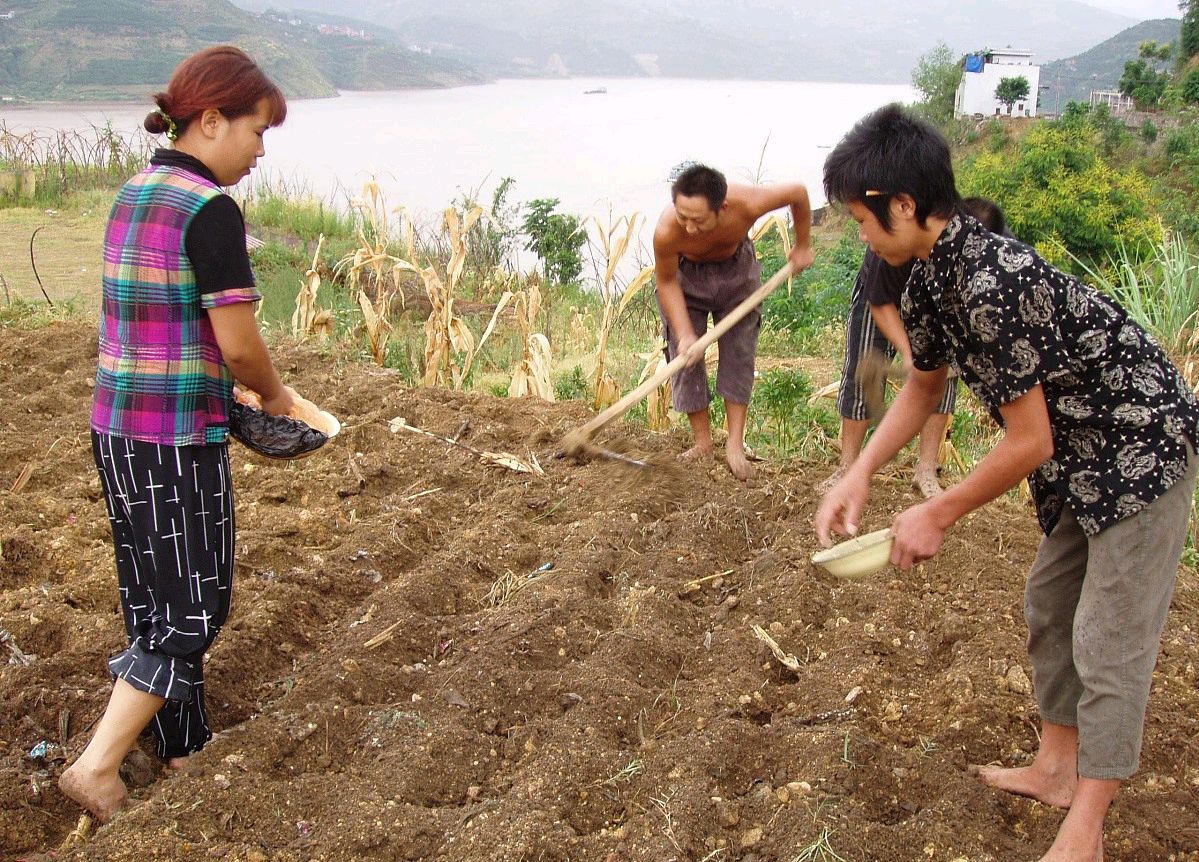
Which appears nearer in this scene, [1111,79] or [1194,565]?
[1194,565]

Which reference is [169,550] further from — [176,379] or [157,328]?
[157,328]

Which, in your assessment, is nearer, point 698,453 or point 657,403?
point 698,453

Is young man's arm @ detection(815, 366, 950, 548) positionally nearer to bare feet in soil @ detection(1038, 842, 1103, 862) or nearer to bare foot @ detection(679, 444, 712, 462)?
bare feet in soil @ detection(1038, 842, 1103, 862)

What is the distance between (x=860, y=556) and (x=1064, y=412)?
0.49 m

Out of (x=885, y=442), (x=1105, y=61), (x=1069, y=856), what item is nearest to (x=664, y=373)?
(x=885, y=442)

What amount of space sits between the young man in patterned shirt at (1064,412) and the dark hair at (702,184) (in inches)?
72.5

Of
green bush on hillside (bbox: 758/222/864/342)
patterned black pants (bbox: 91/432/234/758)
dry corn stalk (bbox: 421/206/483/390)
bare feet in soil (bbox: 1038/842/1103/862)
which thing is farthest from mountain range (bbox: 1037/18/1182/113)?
patterned black pants (bbox: 91/432/234/758)

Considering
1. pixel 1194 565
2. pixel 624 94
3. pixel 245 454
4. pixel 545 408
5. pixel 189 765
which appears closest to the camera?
pixel 189 765

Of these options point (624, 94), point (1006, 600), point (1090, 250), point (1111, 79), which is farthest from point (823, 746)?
point (1111, 79)

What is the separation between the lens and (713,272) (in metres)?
4.33

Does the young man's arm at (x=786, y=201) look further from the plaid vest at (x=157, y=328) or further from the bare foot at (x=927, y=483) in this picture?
the plaid vest at (x=157, y=328)

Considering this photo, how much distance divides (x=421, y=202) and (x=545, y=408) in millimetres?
9391

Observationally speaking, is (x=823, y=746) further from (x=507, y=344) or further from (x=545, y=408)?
(x=507, y=344)

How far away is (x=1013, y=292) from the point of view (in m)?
1.79
